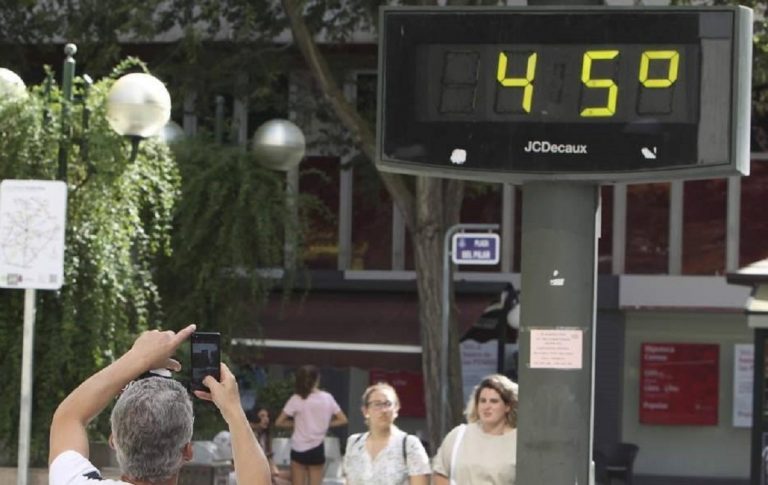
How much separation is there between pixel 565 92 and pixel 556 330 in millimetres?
1052

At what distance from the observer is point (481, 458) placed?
942cm

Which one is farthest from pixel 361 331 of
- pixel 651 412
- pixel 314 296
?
pixel 651 412

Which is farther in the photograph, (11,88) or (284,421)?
(284,421)

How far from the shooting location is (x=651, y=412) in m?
24.9

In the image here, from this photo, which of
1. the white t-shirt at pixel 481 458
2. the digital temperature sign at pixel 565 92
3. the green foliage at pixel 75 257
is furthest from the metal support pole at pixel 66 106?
the digital temperature sign at pixel 565 92

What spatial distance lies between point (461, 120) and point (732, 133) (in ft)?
3.68

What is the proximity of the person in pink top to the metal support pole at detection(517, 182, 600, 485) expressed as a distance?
944 centimetres

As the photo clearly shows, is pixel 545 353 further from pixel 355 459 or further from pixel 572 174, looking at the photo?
pixel 355 459

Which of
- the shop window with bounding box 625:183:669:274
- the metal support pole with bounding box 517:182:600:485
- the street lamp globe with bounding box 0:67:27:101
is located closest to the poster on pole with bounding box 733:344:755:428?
the shop window with bounding box 625:183:669:274

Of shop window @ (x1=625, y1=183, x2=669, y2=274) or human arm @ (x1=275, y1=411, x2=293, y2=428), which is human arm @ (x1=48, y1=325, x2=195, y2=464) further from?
shop window @ (x1=625, y1=183, x2=669, y2=274)

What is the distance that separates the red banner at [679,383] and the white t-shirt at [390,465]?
15.3 meters

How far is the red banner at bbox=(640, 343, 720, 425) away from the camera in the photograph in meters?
24.8

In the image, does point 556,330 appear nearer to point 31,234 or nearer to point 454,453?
point 454,453

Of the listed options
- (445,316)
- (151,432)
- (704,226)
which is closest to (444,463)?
(151,432)
